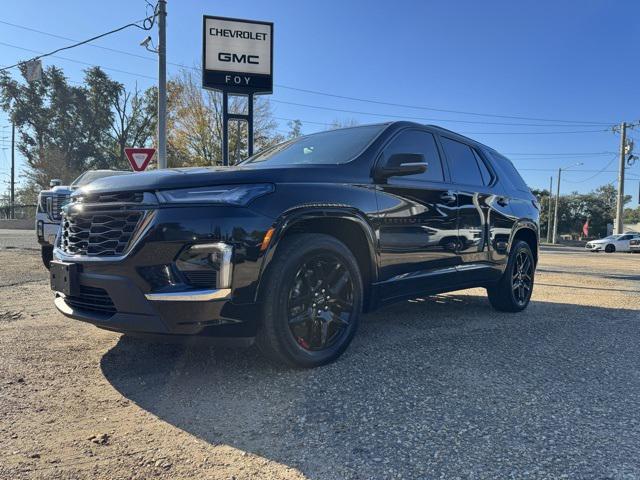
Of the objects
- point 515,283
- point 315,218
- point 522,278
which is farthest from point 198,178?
point 522,278

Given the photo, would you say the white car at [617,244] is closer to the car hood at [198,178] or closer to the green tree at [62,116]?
the car hood at [198,178]

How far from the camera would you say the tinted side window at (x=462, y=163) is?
4.85 m

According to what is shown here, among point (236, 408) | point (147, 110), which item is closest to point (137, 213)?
point (236, 408)

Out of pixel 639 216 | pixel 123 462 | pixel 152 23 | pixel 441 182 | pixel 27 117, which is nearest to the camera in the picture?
pixel 123 462

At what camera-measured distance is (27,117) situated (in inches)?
1756

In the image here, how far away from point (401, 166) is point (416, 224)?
0.57m

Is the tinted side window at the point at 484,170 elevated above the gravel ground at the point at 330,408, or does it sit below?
above

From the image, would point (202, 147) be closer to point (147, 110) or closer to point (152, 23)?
point (152, 23)

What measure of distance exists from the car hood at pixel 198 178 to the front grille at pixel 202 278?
55cm

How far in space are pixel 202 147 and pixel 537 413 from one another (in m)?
24.3

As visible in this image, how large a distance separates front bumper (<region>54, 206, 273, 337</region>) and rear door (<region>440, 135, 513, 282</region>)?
2488 mm

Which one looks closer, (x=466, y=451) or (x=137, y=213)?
(x=466, y=451)

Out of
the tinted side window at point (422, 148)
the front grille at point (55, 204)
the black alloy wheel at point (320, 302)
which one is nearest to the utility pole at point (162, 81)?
the front grille at point (55, 204)

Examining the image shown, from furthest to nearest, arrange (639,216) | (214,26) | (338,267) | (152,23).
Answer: (639,216) < (152,23) < (214,26) < (338,267)
